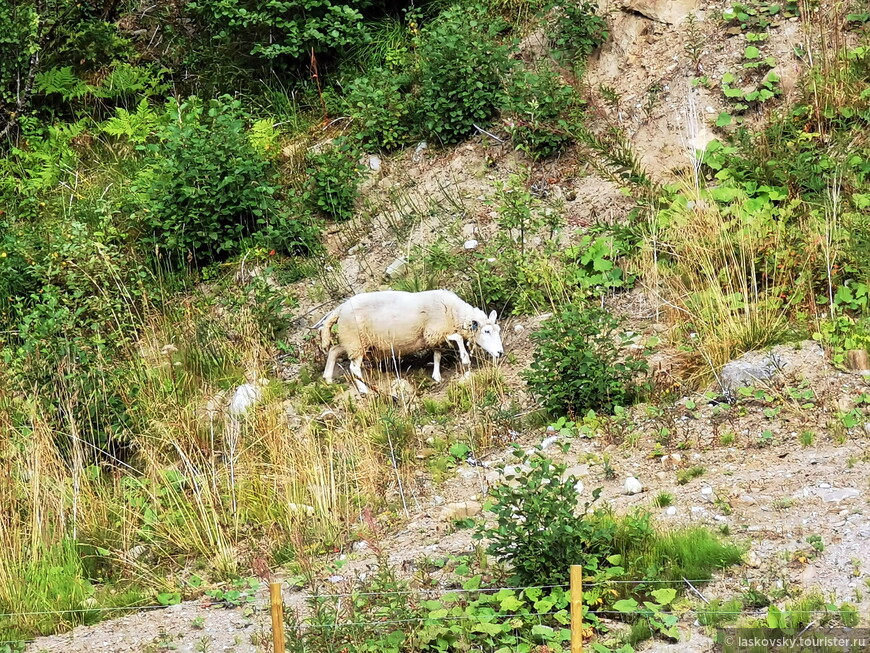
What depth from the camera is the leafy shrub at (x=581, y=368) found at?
27.6 feet

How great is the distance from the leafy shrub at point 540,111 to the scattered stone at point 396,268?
1751mm

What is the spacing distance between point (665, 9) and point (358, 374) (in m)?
5.49

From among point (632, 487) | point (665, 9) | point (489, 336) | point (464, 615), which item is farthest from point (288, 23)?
point (464, 615)

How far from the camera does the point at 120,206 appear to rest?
12234 mm

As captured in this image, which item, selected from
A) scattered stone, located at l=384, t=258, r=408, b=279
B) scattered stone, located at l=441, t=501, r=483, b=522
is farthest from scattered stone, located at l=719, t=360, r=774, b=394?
scattered stone, located at l=384, t=258, r=408, b=279

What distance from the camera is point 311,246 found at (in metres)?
11.8

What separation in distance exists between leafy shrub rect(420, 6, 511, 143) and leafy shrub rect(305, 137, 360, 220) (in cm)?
101

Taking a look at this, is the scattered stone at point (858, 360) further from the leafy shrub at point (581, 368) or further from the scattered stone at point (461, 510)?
the scattered stone at point (461, 510)

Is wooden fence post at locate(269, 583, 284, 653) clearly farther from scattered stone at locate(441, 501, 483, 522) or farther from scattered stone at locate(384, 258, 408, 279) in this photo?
scattered stone at locate(384, 258, 408, 279)

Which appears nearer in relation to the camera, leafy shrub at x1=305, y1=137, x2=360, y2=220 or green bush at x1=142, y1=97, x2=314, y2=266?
green bush at x1=142, y1=97, x2=314, y2=266

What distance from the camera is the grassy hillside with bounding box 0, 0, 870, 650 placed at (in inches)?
304

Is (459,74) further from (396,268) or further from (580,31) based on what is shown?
(396,268)

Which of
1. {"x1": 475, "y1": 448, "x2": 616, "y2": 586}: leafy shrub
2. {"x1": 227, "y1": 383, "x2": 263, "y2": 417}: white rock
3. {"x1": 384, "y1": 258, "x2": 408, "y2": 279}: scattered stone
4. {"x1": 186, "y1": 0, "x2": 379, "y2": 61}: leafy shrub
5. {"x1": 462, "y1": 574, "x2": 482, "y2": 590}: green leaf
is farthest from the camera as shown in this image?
{"x1": 186, "y1": 0, "x2": 379, "y2": 61}: leafy shrub

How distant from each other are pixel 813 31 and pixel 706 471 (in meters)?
5.64
